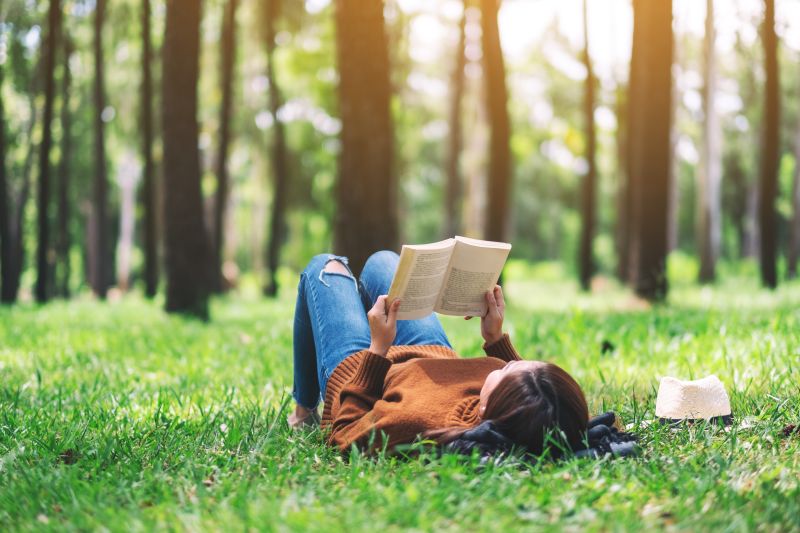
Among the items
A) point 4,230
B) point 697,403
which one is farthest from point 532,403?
point 4,230

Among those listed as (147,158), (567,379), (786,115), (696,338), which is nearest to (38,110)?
(147,158)

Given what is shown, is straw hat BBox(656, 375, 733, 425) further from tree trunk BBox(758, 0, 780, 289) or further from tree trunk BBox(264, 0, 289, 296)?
tree trunk BBox(264, 0, 289, 296)

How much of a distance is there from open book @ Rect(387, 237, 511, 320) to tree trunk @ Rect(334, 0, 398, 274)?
5.66m

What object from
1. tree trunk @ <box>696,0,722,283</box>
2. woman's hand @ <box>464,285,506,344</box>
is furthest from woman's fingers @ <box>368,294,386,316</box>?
tree trunk @ <box>696,0,722,283</box>

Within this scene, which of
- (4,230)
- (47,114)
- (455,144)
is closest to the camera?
(47,114)

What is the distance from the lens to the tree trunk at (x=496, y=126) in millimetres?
14961

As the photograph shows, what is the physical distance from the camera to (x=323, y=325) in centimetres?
439

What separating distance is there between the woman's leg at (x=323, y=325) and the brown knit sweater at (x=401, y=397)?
0.68 ft

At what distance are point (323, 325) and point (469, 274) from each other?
85 centimetres

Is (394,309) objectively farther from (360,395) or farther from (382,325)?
(360,395)

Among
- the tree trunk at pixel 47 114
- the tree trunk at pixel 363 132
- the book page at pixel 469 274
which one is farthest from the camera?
the tree trunk at pixel 47 114

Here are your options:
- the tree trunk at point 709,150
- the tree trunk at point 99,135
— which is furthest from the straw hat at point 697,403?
the tree trunk at point 709,150

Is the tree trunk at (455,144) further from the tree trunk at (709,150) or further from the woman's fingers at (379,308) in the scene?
the woman's fingers at (379,308)

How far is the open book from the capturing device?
3.72 meters
